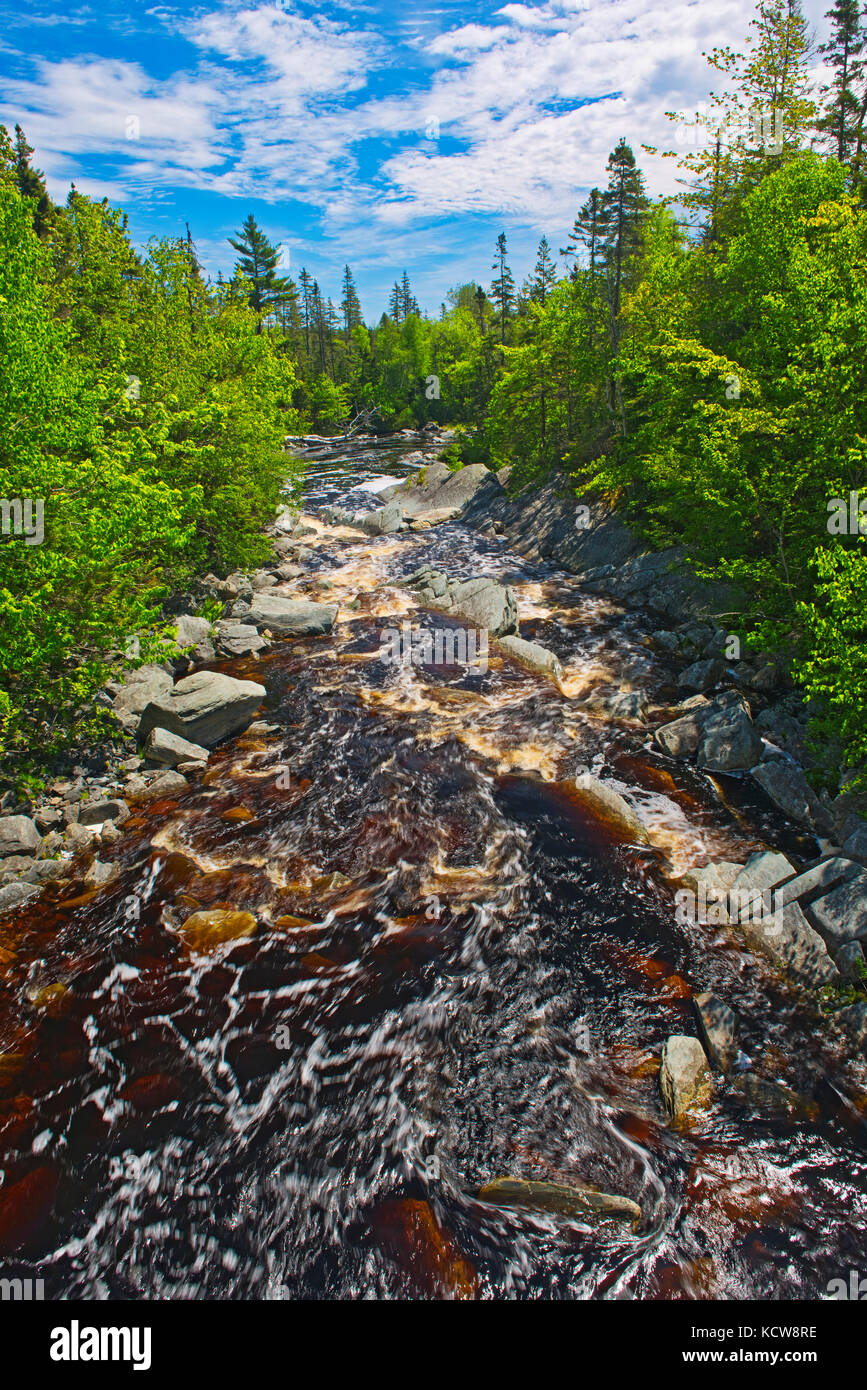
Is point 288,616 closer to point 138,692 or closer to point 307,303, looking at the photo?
point 138,692

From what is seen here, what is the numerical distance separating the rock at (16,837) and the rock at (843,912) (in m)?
12.7

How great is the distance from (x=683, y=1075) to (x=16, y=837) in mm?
10970

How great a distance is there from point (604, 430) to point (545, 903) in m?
28.3

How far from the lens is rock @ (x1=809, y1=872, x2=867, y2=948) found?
8.69 m

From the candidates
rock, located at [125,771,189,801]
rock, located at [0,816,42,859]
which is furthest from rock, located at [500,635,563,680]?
rock, located at [0,816,42,859]

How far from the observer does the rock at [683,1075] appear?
727 cm

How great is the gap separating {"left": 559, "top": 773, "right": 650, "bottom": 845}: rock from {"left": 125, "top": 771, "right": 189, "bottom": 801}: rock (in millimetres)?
8026

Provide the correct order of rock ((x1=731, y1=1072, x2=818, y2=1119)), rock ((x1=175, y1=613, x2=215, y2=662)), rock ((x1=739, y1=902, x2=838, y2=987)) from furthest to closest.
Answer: rock ((x1=175, y1=613, x2=215, y2=662)) < rock ((x1=739, y1=902, x2=838, y2=987)) < rock ((x1=731, y1=1072, x2=818, y2=1119))

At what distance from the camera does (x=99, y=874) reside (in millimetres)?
10828

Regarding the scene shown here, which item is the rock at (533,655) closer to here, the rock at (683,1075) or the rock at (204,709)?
the rock at (204,709)

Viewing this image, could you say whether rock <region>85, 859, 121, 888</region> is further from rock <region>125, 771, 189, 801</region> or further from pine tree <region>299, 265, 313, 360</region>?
pine tree <region>299, 265, 313, 360</region>

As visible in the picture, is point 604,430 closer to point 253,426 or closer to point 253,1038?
point 253,426
